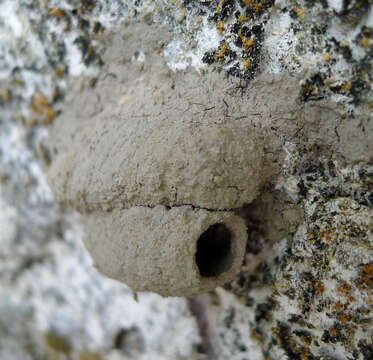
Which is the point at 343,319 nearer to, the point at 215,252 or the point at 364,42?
the point at 215,252

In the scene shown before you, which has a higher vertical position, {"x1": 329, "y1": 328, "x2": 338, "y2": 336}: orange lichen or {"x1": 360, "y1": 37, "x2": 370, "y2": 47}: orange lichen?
{"x1": 360, "y1": 37, "x2": 370, "y2": 47}: orange lichen

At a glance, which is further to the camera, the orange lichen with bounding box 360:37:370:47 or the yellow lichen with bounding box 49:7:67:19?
the yellow lichen with bounding box 49:7:67:19

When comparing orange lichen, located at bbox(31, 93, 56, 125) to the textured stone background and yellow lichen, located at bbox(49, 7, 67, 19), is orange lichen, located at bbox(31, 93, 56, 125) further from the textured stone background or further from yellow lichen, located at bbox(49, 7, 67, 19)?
yellow lichen, located at bbox(49, 7, 67, 19)

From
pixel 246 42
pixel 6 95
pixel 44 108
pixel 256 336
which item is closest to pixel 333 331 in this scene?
pixel 256 336

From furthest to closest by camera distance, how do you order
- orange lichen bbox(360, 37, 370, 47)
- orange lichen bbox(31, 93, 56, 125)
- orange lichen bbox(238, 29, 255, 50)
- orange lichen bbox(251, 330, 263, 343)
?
orange lichen bbox(31, 93, 56, 125) < orange lichen bbox(251, 330, 263, 343) < orange lichen bbox(238, 29, 255, 50) < orange lichen bbox(360, 37, 370, 47)

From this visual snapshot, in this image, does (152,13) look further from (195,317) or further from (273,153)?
(195,317)

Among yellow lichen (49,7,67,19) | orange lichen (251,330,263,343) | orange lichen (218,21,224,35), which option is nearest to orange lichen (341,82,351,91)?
orange lichen (218,21,224,35)
